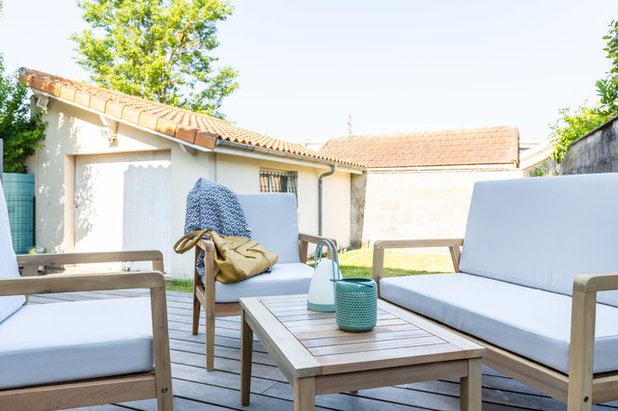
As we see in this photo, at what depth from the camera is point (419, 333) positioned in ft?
4.59

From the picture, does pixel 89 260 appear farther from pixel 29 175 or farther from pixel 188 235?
pixel 29 175

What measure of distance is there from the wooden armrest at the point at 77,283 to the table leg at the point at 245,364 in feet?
2.13

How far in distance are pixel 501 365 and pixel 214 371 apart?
1459 millimetres

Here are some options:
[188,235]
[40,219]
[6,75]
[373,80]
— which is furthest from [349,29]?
[188,235]

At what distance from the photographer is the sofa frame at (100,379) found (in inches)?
49.2

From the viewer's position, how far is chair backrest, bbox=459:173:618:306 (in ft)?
6.20

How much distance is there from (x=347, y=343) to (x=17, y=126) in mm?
7514

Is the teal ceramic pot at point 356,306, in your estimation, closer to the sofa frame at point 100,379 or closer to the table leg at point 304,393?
the table leg at point 304,393

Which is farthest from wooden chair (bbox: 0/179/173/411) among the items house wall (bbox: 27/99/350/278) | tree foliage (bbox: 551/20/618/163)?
house wall (bbox: 27/99/350/278)

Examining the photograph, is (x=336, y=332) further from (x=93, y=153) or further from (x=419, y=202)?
(x=419, y=202)

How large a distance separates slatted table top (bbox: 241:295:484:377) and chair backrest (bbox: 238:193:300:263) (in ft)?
4.92

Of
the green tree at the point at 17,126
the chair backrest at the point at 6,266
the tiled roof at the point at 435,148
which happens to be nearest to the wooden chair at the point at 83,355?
the chair backrest at the point at 6,266

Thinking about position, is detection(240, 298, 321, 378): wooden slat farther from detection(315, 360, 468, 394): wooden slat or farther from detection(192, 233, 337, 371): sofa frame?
detection(192, 233, 337, 371): sofa frame

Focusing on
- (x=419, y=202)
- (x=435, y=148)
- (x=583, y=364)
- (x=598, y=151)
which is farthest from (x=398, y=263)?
(x=583, y=364)
